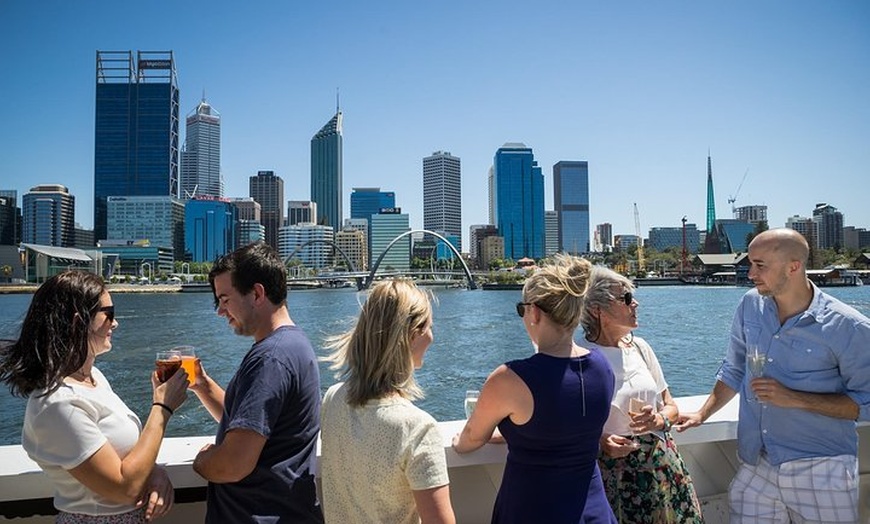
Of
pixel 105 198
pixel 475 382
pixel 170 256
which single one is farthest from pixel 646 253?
pixel 105 198

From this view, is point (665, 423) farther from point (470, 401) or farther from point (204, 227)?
point (204, 227)

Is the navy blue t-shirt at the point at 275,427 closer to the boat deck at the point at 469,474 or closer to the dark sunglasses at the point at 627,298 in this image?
the boat deck at the point at 469,474

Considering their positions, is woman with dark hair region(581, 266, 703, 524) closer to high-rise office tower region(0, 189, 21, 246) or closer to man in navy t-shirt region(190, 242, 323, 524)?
man in navy t-shirt region(190, 242, 323, 524)

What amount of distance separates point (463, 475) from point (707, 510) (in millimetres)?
1166

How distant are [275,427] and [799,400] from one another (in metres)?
1.77

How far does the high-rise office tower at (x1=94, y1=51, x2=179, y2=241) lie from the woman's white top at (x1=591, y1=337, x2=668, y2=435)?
16497 centimetres

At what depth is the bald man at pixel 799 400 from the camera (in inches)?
83.4

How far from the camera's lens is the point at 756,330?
7.80 ft

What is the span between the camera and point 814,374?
85.5 inches

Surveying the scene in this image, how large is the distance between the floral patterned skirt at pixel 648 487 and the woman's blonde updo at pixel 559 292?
0.59m

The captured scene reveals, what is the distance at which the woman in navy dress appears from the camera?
1.61 meters

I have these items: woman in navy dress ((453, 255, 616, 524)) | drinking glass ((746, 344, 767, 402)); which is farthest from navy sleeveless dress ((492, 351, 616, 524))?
drinking glass ((746, 344, 767, 402))

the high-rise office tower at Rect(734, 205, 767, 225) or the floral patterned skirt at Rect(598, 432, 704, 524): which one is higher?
the high-rise office tower at Rect(734, 205, 767, 225)

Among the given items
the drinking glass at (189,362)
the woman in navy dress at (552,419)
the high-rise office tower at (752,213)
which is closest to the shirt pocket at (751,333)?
the woman in navy dress at (552,419)
